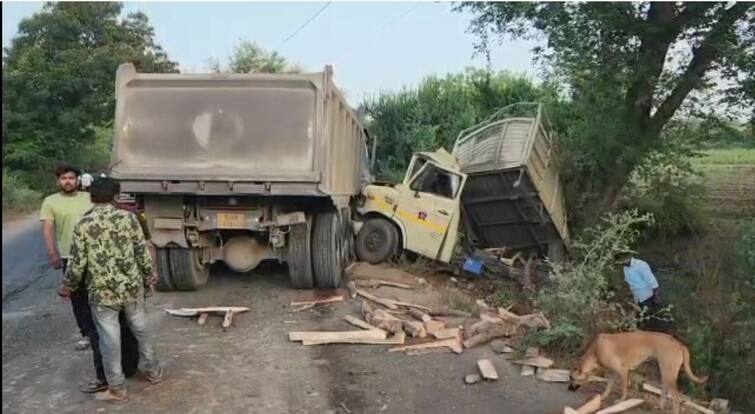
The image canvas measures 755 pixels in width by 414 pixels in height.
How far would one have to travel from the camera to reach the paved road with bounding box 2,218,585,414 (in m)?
5.07

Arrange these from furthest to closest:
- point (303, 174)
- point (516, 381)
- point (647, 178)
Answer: point (647, 178), point (303, 174), point (516, 381)

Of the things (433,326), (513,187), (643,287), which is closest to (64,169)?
(433,326)

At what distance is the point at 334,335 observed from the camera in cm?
673

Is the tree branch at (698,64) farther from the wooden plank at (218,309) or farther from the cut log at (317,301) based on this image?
the wooden plank at (218,309)

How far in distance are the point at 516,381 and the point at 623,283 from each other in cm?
497

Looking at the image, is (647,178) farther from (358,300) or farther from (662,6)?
(358,300)

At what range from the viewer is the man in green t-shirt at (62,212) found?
5641 millimetres

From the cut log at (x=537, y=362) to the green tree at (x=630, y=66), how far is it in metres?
7.57

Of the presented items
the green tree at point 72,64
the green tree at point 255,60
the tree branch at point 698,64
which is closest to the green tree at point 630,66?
the tree branch at point 698,64

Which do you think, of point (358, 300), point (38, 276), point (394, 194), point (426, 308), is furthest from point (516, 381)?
point (38, 276)

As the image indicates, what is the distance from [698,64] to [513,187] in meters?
4.11

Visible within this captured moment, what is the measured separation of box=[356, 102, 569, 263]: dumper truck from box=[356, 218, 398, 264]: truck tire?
0.6 inches

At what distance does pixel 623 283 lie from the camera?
33.1 feet

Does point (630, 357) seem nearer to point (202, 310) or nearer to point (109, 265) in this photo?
point (109, 265)
